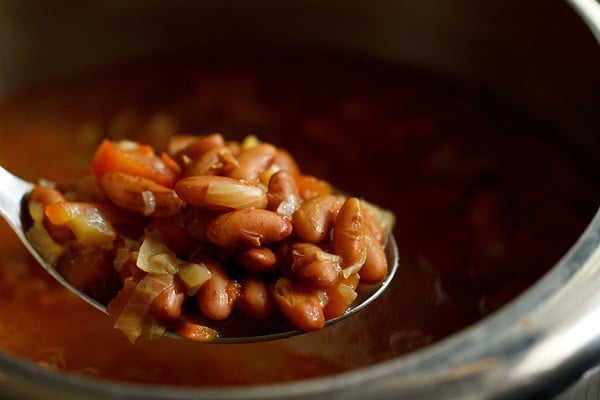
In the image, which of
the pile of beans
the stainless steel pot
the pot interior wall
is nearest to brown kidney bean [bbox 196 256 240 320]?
the pile of beans

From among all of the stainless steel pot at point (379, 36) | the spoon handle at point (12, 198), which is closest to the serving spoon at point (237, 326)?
the spoon handle at point (12, 198)

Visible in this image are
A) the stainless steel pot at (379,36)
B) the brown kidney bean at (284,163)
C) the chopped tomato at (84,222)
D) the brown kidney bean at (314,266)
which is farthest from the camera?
the stainless steel pot at (379,36)

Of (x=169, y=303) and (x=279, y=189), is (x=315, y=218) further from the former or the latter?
(x=169, y=303)

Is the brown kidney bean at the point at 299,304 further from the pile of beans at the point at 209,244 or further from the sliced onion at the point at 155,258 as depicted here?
the sliced onion at the point at 155,258

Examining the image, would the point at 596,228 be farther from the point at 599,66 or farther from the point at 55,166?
the point at 55,166

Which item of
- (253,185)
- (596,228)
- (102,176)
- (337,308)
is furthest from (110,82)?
(596,228)

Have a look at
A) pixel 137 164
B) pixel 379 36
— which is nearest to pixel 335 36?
pixel 379 36
